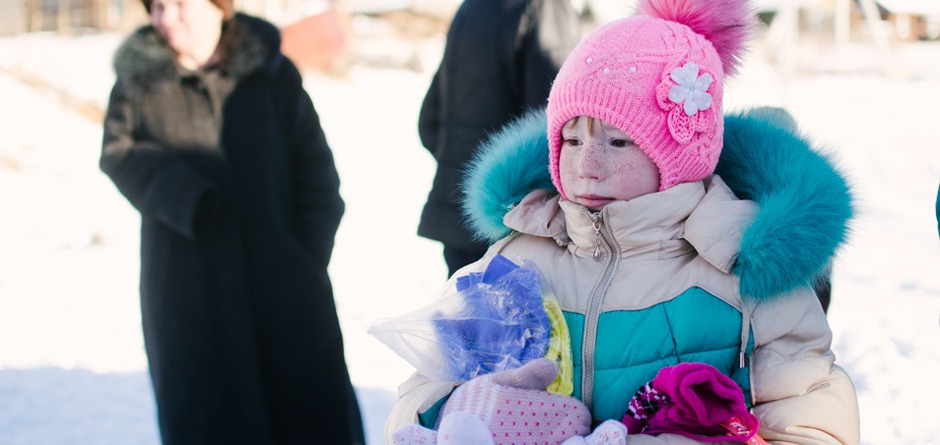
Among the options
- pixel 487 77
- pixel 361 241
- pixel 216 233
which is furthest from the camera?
pixel 361 241

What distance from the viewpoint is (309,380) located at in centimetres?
342

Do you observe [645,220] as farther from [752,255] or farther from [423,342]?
[423,342]

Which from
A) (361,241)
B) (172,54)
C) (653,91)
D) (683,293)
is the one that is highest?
(653,91)

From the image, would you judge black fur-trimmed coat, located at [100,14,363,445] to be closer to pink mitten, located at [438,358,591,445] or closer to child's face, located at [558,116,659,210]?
Result: child's face, located at [558,116,659,210]

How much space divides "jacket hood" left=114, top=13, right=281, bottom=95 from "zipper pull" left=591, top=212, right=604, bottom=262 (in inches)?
76.4

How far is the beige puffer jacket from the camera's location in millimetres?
1527

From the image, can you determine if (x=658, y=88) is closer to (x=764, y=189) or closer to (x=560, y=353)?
(x=764, y=189)

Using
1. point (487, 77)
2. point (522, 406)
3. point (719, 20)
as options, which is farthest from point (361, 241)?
point (522, 406)

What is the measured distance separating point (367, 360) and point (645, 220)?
369cm

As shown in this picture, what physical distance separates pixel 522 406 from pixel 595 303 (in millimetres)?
274

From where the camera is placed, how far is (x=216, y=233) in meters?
3.23

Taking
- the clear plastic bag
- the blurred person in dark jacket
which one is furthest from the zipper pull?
the blurred person in dark jacket

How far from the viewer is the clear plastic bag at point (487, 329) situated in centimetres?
161

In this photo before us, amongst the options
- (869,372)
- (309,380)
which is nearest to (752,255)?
(309,380)
